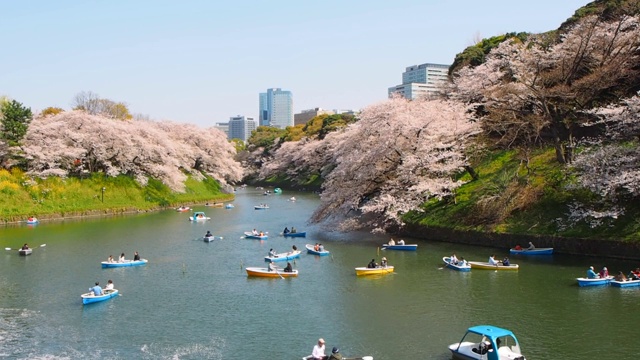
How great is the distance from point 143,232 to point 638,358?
40327 millimetres

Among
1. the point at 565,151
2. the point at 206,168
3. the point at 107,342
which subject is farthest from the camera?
the point at 206,168

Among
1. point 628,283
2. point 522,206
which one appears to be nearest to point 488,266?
point 628,283

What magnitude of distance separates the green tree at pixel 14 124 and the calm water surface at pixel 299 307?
93.9 ft

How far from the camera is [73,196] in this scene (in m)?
61.2

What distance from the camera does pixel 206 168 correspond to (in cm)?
8894

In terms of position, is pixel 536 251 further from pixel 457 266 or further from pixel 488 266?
pixel 457 266

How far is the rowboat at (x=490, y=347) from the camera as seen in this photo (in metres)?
17.7

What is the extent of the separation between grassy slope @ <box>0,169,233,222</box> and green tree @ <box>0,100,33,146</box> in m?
4.71

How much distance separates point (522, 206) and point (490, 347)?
21.7 m

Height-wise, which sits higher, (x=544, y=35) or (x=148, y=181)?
(x=544, y=35)

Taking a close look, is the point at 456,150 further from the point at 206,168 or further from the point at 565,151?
the point at 206,168

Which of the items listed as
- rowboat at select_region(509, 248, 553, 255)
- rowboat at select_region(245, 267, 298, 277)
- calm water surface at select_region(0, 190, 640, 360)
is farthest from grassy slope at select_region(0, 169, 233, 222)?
rowboat at select_region(509, 248, 553, 255)

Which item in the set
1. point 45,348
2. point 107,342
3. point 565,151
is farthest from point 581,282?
point 45,348

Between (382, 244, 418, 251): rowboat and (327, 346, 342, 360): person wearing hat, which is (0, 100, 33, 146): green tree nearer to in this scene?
(382, 244, 418, 251): rowboat
